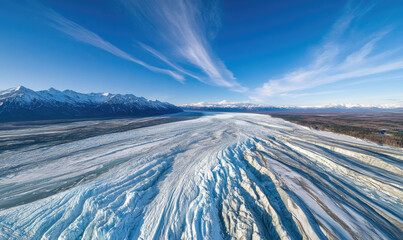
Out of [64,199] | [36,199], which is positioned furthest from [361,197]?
[36,199]

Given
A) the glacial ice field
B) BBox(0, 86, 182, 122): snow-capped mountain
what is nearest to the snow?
BBox(0, 86, 182, 122): snow-capped mountain

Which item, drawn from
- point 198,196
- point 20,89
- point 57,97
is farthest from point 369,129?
point 57,97

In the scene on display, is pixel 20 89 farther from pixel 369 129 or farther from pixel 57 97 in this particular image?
pixel 369 129

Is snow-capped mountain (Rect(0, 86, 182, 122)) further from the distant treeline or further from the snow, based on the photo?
the distant treeline

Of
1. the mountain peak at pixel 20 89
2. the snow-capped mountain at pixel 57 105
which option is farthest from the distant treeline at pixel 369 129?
the mountain peak at pixel 20 89

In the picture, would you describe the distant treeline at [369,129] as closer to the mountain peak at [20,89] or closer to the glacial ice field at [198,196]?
the glacial ice field at [198,196]

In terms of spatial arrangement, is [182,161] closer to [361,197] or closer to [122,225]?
[122,225]
